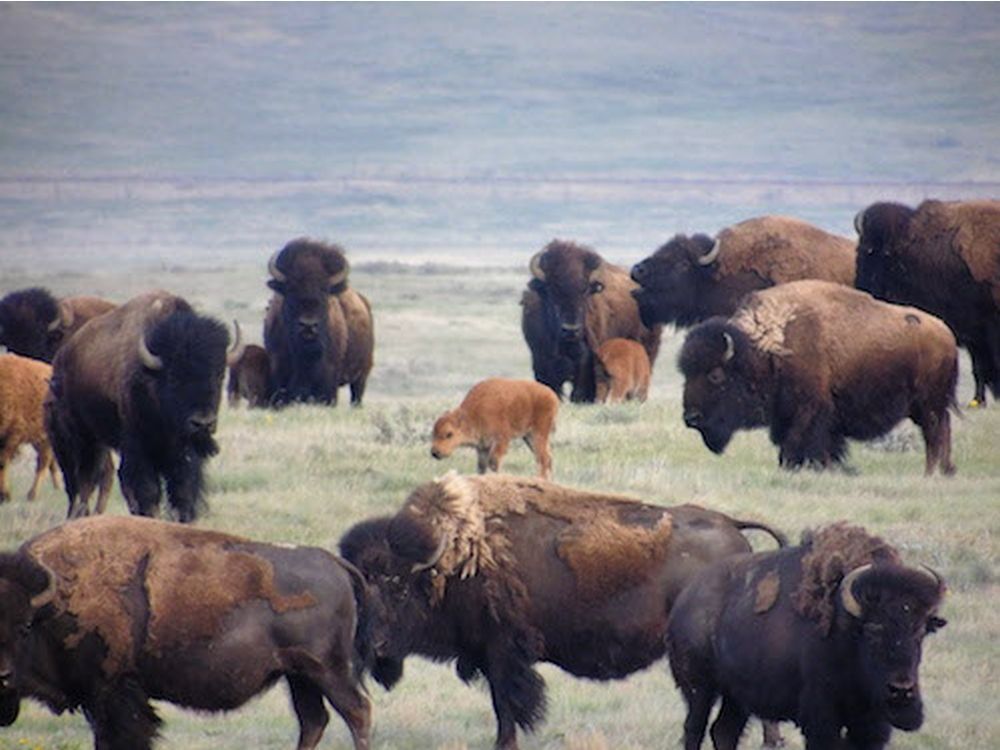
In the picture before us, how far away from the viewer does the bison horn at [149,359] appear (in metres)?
14.4

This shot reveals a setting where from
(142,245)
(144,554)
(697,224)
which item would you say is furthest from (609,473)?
(697,224)

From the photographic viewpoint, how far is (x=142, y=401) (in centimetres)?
1476

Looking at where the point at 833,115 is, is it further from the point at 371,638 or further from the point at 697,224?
the point at 371,638

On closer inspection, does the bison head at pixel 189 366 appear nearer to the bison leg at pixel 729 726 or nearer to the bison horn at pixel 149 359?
the bison horn at pixel 149 359

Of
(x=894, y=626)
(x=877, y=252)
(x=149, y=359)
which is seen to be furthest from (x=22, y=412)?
(x=894, y=626)

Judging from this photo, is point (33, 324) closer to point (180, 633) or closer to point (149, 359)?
point (149, 359)

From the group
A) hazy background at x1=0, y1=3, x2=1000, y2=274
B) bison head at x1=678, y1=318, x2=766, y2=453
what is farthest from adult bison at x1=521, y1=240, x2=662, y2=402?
hazy background at x1=0, y1=3, x2=1000, y2=274

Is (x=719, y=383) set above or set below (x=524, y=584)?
below

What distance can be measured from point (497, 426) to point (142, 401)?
9.42 feet

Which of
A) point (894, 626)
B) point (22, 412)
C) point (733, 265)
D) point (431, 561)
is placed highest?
point (894, 626)

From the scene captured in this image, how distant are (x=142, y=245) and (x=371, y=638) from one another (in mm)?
111780

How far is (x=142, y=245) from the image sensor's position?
120 metres

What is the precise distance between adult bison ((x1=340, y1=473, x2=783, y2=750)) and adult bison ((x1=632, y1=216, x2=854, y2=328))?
36.5 ft

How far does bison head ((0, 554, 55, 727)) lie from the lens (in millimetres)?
8750
